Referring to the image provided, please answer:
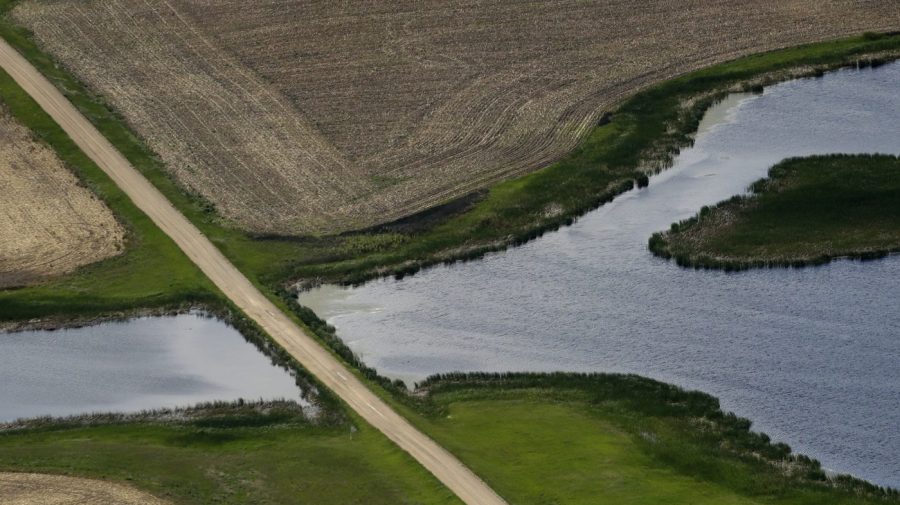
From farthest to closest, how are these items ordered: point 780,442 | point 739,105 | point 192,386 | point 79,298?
point 739,105, point 79,298, point 192,386, point 780,442

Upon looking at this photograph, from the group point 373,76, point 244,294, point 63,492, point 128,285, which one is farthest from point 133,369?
point 373,76

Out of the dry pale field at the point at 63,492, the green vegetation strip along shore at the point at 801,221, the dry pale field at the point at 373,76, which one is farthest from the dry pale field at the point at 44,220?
the green vegetation strip along shore at the point at 801,221

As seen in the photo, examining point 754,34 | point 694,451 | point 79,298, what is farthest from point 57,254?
point 754,34

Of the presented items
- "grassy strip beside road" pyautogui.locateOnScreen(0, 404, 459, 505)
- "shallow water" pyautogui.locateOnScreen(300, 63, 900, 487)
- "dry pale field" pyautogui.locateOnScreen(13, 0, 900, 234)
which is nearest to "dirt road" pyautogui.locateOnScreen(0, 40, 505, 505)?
"grassy strip beside road" pyautogui.locateOnScreen(0, 404, 459, 505)

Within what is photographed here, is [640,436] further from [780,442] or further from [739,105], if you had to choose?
[739,105]

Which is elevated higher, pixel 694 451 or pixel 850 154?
pixel 850 154
